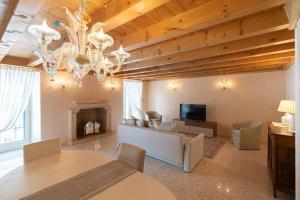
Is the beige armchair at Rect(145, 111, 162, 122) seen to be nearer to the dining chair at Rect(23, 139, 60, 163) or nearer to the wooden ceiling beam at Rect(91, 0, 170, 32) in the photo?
the dining chair at Rect(23, 139, 60, 163)

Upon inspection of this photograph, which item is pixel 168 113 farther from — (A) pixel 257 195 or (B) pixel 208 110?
(A) pixel 257 195

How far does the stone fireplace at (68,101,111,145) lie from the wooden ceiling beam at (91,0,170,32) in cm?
356

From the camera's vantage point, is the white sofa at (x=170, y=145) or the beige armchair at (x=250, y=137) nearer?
the white sofa at (x=170, y=145)

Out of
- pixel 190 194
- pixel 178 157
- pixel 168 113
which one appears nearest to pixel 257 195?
pixel 190 194

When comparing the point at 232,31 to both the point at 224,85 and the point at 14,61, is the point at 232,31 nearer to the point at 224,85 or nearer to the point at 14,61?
the point at 224,85

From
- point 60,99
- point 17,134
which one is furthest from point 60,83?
point 17,134

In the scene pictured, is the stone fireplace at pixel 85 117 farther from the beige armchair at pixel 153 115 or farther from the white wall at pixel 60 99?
the beige armchair at pixel 153 115

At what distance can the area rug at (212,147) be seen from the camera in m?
3.86

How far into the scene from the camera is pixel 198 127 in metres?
5.66

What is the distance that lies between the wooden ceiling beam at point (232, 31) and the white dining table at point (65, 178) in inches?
80.8

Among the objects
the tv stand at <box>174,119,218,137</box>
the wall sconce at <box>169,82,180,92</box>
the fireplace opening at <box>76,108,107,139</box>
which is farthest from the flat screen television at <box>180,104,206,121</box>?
the fireplace opening at <box>76,108,107,139</box>

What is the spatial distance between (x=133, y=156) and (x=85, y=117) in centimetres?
428

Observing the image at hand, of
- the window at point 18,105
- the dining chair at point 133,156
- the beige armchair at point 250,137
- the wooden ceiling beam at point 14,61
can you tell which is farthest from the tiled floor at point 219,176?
the wooden ceiling beam at point 14,61

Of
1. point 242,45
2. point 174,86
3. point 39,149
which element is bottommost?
point 39,149
